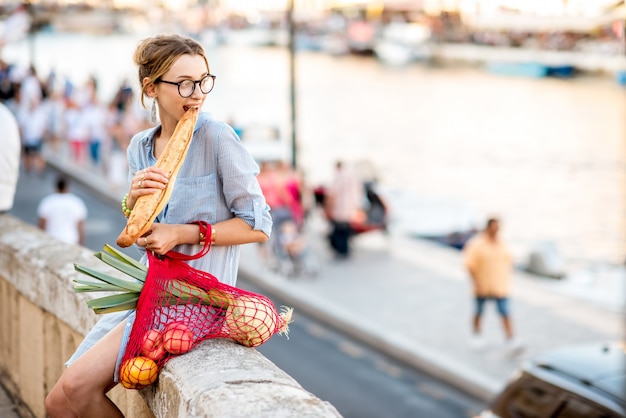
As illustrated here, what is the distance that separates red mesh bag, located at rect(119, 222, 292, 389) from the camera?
310 cm

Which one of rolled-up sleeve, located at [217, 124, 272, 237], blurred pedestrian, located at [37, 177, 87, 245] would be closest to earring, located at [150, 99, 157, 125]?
rolled-up sleeve, located at [217, 124, 272, 237]

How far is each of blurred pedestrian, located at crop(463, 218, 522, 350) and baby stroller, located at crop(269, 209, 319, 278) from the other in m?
3.80

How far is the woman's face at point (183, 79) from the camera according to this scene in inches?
122

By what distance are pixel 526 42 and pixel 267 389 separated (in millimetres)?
108164

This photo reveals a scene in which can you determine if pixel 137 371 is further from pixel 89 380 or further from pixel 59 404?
pixel 59 404

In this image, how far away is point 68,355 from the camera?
433cm

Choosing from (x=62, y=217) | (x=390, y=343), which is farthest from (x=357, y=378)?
(x=62, y=217)

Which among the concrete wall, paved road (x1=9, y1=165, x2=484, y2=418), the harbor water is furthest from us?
the harbor water

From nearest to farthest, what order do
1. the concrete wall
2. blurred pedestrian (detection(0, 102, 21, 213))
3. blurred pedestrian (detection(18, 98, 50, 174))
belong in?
the concrete wall < blurred pedestrian (detection(0, 102, 21, 213)) < blurred pedestrian (detection(18, 98, 50, 174))

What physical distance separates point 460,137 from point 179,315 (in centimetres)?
5790

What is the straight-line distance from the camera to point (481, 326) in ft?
45.8

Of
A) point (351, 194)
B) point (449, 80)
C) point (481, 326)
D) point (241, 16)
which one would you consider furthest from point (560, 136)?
point (241, 16)

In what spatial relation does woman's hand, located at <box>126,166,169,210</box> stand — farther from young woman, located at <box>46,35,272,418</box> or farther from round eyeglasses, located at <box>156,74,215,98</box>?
round eyeglasses, located at <box>156,74,215,98</box>

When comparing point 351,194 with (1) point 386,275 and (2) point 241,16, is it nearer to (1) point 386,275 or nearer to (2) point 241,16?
(1) point 386,275
